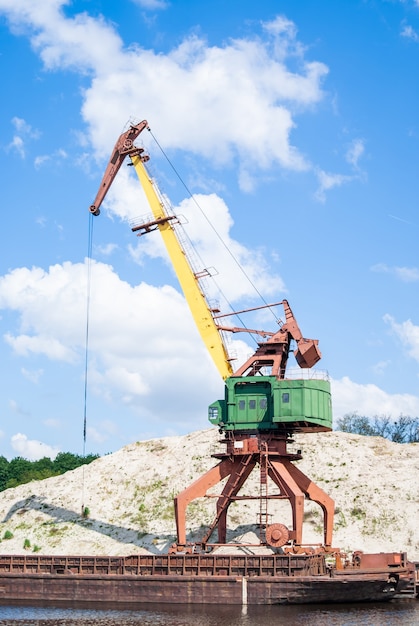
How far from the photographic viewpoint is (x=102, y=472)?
61094 millimetres

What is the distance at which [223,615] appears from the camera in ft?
107

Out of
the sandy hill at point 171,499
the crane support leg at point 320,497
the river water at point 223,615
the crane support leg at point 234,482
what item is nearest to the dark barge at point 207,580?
the river water at point 223,615

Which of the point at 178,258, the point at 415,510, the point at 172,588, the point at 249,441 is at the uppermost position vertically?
the point at 178,258

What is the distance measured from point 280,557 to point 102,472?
1097 inches

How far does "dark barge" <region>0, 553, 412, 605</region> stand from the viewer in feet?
113

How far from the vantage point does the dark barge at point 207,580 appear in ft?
113

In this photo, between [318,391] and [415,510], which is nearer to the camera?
[318,391]

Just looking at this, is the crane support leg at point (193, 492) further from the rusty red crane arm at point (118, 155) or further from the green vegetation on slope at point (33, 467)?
the green vegetation on slope at point (33, 467)

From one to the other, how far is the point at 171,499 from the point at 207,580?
19492 mm

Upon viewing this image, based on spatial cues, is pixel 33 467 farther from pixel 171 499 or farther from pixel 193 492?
pixel 193 492

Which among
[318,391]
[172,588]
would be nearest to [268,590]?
[172,588]

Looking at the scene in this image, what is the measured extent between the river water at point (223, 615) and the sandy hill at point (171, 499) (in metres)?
11.8

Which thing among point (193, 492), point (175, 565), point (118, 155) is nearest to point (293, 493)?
point (193, 492)

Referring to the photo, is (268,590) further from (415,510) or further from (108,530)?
(108,530)
